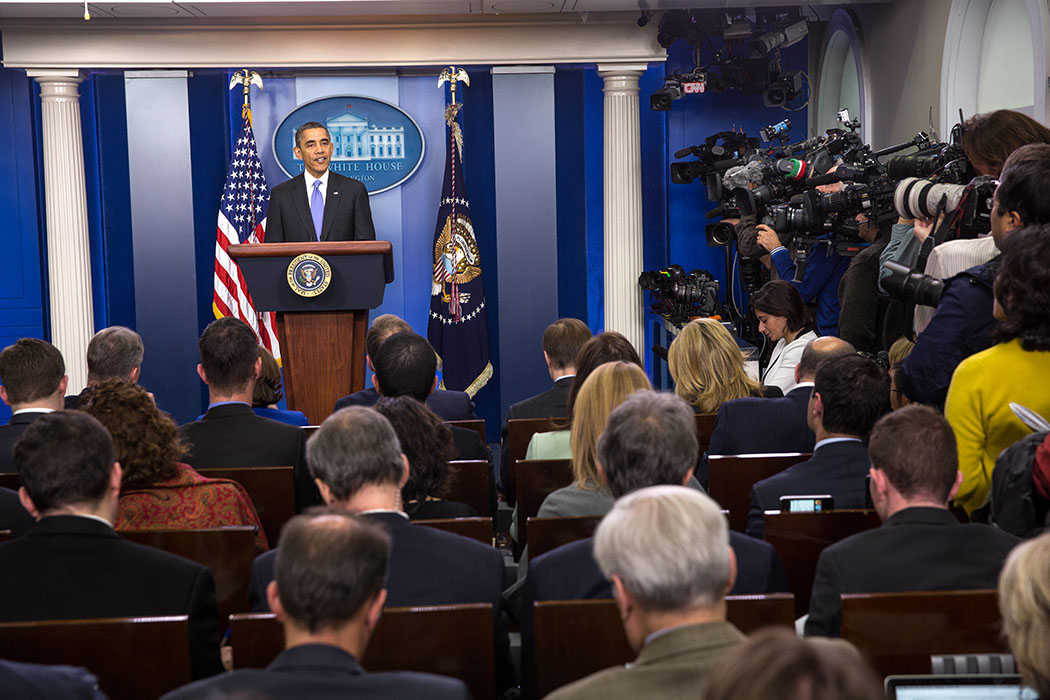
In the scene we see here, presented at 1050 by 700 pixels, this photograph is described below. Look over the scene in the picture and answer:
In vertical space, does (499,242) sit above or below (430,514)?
above

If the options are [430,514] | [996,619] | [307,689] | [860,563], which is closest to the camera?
[307,689]

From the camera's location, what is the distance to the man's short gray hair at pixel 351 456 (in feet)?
7.67

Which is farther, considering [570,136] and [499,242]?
[570,136]

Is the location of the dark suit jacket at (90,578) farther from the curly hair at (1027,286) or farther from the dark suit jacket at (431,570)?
the curly hair at (1027,286)

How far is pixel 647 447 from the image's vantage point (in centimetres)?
231

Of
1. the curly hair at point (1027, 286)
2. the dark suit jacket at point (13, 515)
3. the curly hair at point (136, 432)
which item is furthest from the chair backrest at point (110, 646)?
the curly hair at point (1027, 286)

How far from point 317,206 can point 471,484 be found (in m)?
3.39

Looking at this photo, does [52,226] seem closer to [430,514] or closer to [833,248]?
[833,248]

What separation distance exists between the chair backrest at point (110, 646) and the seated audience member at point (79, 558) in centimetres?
26

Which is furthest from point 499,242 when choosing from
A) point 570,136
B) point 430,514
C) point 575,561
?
point 575,561

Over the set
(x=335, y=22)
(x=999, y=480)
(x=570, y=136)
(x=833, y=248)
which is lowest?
(x=999, y=480)

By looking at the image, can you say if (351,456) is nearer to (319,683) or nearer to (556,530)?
(556,530)

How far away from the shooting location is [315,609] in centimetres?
160

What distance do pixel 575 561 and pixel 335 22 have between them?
6324 mm
